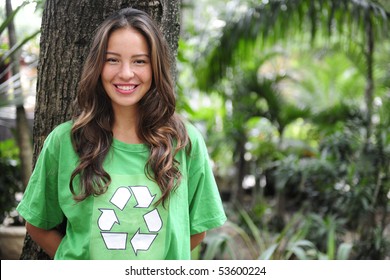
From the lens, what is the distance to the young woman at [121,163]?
1.60 metres

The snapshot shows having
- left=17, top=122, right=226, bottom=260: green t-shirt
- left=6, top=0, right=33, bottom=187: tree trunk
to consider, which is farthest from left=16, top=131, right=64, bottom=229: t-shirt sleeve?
left=6, top=0, right=33, bottom=187: tree trunk

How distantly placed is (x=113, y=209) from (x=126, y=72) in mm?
396

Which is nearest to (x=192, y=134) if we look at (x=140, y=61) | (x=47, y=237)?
(x=140, y=61)

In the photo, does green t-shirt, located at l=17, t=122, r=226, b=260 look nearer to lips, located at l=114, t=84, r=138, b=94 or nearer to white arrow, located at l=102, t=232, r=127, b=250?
white arrow, located at l=102, t=232, r=127, b=250

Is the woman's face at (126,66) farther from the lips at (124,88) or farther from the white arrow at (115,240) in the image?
the white arrow at (115,240)

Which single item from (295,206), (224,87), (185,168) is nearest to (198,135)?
(185,168)

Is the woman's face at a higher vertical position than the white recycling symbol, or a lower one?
higher

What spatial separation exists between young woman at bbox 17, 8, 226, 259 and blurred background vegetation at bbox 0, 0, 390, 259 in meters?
0.98

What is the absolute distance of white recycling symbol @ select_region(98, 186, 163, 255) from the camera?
5.22 feet

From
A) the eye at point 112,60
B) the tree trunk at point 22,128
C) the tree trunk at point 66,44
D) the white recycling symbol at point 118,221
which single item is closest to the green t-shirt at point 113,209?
the white recycling symbol at point 118,221

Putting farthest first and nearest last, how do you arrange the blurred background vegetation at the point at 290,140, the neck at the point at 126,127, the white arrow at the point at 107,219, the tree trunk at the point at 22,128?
the blurred background vegetation at the point at 290,140 → the tree trunk at the point at 22,128 → the neck at the point at 126,127 → the white arrow at the point at 107,219

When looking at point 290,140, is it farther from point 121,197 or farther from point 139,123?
point 121,197

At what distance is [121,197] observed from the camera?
5.25ft
